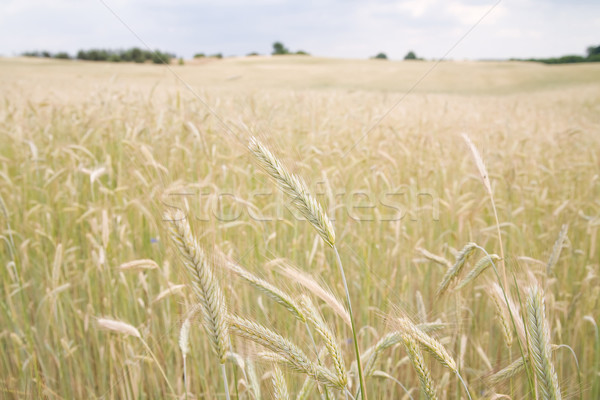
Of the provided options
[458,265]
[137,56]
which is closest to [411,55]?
[137,56]

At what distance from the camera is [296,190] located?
0.87 m

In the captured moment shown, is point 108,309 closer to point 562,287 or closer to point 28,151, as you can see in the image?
point 28,151

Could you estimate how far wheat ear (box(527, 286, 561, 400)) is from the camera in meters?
0.86

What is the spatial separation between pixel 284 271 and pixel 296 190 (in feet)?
0.71

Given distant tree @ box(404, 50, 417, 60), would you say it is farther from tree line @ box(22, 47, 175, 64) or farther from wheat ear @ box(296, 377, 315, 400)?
wheat ear @ box(296, 377, 315, 400)

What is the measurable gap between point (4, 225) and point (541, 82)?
103 feet

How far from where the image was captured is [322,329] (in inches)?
33.4

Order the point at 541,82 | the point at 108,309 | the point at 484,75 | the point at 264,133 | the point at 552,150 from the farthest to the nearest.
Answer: the point at 484,75 < the point at 541,82 < the point at 552,150 < the point at 108,309 < the point at 264,133

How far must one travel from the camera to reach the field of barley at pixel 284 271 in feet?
3.03

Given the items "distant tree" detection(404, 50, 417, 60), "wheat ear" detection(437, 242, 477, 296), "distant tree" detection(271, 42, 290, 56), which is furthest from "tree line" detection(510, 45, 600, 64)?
"wheat ear" detection(437, 242, 477, 296)

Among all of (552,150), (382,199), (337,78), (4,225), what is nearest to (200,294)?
(382,199)

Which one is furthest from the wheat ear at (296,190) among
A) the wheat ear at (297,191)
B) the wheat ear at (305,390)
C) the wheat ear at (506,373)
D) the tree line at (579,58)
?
the tree line at (579,58)

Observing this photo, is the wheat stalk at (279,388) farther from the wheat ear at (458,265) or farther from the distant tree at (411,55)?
the distant tree at (411,55)

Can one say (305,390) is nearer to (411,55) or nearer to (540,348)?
(540,348)
